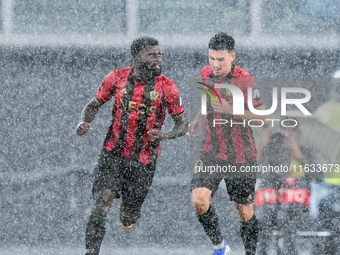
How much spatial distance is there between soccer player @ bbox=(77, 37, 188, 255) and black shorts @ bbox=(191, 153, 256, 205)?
441mm

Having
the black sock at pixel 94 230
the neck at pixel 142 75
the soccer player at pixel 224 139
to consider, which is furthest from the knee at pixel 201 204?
the neck at pixel 142 75

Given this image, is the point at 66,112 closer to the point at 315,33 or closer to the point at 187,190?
the point at 187,190

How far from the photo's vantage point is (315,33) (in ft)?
27.1

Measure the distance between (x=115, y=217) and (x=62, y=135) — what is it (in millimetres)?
1238

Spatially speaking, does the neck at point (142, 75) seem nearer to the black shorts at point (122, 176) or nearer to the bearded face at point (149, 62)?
the bearded face at point (149, 62)

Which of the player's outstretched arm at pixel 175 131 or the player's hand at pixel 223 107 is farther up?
the player's hand at pixel 223 107

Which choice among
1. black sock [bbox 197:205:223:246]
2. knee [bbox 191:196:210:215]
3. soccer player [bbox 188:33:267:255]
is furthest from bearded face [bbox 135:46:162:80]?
black sock [bbox 197:205:223:246]

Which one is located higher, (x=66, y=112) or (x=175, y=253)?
(x=66, y=112)

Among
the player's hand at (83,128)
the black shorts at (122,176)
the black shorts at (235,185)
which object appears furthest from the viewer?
the black shorts at (235,185)

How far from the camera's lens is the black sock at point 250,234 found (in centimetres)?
579

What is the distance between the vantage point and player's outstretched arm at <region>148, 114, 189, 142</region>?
5129 mm

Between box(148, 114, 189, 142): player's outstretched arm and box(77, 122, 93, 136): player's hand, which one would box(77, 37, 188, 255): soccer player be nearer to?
box(148, 114, 189, 142): player's outstretched arm

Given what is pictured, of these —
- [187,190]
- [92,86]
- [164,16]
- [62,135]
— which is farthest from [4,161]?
[164,16]

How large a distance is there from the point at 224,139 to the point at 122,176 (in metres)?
0.98
